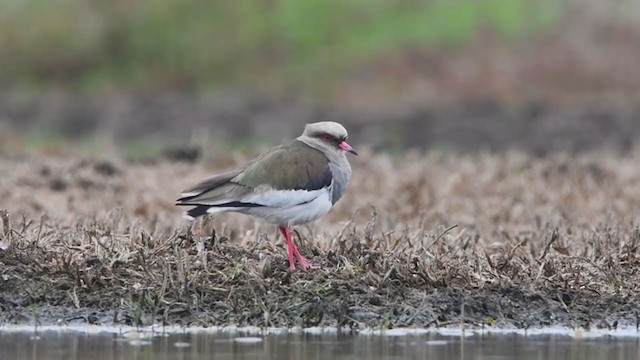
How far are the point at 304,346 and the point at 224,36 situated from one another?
17995mm

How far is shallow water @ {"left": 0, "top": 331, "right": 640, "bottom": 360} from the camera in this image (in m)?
8.59

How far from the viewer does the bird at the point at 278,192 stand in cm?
981

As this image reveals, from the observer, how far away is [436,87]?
80.6ft

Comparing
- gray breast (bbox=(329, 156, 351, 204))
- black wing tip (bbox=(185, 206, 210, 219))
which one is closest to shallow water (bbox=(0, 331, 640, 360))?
black wing tip (bbox=(185, 206, 210, 219))

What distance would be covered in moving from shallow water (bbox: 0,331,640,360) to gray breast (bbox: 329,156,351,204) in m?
1.13

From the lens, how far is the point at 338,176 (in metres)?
10.2

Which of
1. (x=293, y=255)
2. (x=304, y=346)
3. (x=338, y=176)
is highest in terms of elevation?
(x=338, y=176)

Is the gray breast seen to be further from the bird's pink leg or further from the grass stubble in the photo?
the bird's pink leg

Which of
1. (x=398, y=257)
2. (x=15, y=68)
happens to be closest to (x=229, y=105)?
(x=15, y=68)

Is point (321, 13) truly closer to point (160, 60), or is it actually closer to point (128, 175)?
point (160, 60)

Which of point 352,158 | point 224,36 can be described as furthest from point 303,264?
point 224,36

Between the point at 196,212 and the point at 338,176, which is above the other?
the point at 338,176

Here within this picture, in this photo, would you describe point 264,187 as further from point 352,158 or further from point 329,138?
point 352,158

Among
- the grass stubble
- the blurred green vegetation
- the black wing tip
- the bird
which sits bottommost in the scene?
the grass stubble
